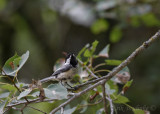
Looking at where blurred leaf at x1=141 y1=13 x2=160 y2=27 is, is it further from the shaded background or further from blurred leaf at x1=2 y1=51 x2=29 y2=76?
blurred leaf at x1=2 y1=51 x2=29 y2=76

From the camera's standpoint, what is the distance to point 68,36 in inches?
189

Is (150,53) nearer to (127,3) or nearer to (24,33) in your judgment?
(127,3)

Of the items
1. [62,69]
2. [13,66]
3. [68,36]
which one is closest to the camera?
[13,66]

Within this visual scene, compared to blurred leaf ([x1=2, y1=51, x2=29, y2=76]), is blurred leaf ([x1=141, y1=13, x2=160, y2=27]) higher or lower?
blurred leaf ([x1=141, y1=13, x2=160, y2=27])

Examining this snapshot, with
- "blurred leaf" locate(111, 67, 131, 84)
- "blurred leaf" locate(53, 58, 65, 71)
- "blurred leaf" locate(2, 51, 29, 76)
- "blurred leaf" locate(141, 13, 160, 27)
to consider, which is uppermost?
"blurred leaf" locate(141, 13, 160, 27)

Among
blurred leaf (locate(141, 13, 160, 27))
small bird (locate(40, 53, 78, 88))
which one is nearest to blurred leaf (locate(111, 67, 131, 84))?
small bird (locate(40, 53, 78, 88))

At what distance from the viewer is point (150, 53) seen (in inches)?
160

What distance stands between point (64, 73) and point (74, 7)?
71.9 inches

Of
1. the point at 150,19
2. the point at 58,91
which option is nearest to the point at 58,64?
the point at 58,91

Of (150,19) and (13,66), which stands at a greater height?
(150,19)

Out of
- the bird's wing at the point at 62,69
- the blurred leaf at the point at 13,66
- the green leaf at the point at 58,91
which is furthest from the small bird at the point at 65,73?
the green leaf at the point at 58,91

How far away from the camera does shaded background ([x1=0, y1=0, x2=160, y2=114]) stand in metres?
3.77

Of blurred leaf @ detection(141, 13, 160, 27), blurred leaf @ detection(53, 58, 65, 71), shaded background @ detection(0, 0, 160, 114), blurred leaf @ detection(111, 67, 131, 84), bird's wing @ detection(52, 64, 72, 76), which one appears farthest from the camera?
shaded background @ detection(0, 0, 160, 114)

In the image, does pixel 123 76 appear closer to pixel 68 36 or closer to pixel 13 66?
pixel 13 66
